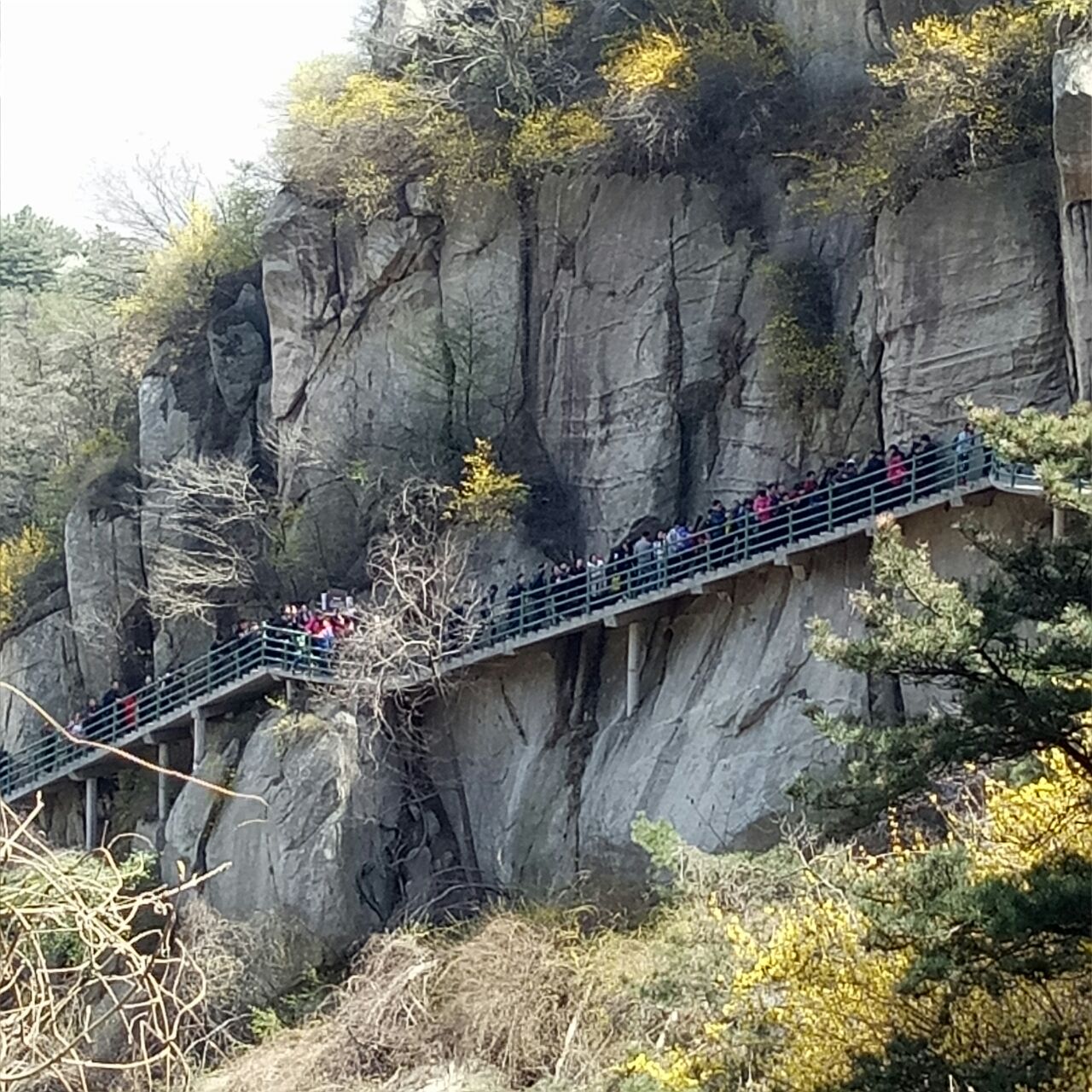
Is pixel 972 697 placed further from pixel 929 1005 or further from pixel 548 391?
Answer: pixel 548 391

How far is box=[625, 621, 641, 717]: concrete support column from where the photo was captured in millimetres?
25109

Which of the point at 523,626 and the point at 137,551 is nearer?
the point at 523,626

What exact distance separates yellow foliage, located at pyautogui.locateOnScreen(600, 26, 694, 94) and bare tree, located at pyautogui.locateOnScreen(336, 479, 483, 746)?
7570mm

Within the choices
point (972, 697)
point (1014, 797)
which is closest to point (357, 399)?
point (1014, 797)

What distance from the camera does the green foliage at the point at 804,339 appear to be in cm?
2620

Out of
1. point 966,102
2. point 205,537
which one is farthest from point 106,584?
point 966,102

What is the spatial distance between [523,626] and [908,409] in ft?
20.1

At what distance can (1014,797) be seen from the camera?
14.5 m

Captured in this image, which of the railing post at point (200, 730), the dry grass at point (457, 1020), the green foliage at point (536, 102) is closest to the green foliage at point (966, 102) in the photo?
the green foliage at point (536, 102)

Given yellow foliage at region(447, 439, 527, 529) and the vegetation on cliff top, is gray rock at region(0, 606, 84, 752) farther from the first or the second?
yellow foliage at region(447, 439, 527, 529)

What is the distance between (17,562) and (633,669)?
17.1 m

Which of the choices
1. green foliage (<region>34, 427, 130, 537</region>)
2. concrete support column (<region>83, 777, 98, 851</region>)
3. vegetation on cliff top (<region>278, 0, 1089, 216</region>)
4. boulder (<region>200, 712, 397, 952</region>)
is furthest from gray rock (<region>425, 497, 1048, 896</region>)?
green foliage (<region>34, 427, 130, 537</region>)

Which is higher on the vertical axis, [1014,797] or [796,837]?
[1014,797]

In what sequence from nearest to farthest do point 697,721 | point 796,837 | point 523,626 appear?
point 796,837 < point 697,721 < point 523,626
